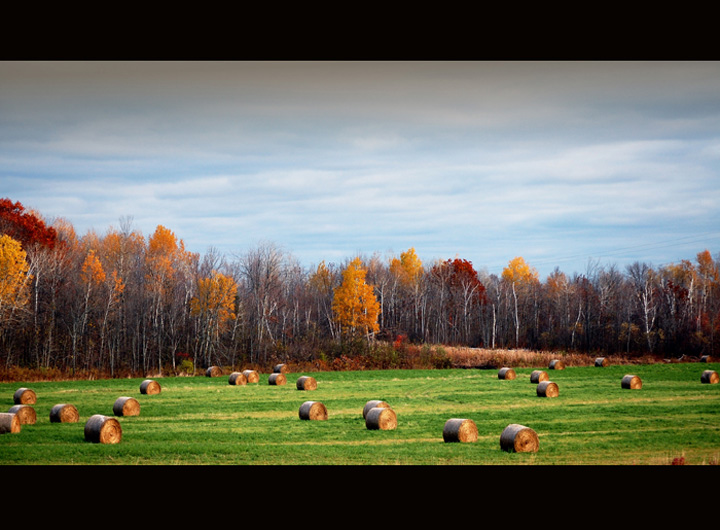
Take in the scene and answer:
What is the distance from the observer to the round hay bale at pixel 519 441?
1202cm

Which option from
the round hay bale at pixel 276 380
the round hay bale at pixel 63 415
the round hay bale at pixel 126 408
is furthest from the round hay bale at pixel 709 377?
the round hay bale at pixel 63 415

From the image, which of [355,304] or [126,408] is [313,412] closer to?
[126,408]

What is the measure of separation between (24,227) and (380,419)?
3264cm

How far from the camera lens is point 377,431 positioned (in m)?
14.8

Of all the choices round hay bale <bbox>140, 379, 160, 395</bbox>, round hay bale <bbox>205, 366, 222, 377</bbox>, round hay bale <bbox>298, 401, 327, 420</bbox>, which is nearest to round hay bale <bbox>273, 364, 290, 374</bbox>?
round hay bale <bbox>205, 366, 222, 377</bbox>

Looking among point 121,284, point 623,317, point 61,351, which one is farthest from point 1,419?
point 623,317

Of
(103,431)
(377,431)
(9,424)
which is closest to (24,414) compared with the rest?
(9,424)

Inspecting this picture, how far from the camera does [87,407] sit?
19.2 m

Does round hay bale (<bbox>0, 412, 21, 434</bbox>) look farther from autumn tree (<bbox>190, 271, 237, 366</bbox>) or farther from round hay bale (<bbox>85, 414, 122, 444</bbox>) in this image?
autumn tree (<bbox>190, 271, 237, 366</bbox>)

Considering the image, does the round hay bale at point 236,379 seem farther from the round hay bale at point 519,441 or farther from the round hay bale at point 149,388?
the round hay bale at point 519,441

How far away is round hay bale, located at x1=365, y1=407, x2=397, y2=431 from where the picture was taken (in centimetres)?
1498

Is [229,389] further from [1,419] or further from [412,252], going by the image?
[412,252]

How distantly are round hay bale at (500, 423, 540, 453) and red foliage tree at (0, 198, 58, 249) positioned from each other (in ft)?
111
